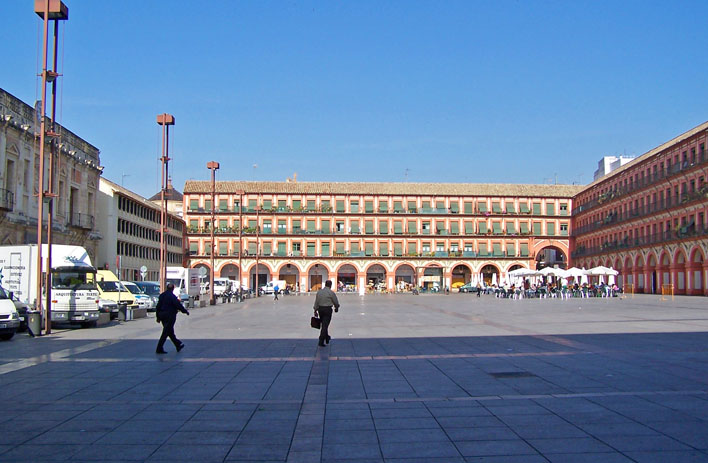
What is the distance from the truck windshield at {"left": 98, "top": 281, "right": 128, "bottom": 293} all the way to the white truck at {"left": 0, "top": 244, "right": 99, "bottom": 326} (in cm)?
661

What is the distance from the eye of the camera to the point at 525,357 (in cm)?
1338

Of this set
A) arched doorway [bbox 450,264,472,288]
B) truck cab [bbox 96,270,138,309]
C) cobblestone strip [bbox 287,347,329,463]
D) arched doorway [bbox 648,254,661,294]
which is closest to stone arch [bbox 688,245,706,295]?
arched doorway [bbox 648,254,661,294]

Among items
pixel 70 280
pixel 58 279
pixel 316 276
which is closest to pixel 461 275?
pixel 316 276

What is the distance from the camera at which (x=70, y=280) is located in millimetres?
23344

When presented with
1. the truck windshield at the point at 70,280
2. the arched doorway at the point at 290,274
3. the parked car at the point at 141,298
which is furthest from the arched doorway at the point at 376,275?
the truck windshield at the point at 70,280

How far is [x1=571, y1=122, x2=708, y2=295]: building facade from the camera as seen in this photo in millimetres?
53188

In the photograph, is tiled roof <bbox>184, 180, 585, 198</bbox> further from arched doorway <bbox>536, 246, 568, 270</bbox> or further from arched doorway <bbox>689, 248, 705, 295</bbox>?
arched doorway <bbox>689, 248, 705, 295</bbox>

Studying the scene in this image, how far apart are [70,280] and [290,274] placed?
62.2 metres

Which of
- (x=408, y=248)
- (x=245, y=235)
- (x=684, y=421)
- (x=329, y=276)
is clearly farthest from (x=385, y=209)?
(x=684, y=421)

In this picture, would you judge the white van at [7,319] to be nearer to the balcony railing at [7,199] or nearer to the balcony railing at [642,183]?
the balcony railing at [7,199]

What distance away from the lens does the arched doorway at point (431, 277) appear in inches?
3361

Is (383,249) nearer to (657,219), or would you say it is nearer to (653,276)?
(653,276)

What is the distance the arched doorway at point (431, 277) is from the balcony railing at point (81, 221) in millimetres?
46479

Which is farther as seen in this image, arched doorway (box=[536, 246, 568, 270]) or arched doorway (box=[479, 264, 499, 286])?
arched doorway (box=[536, 246, 568, 270])
